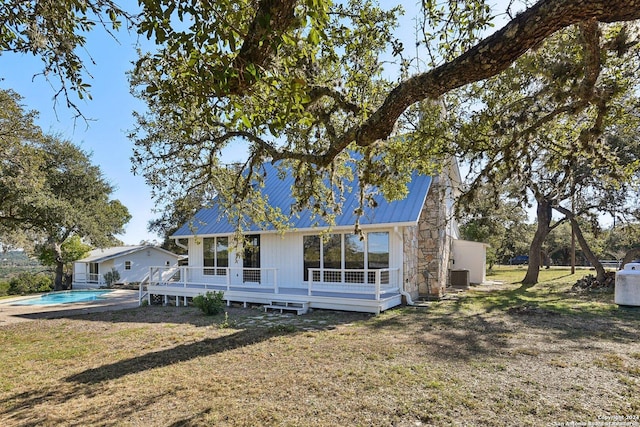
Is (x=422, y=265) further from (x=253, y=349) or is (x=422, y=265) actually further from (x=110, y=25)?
(x=110, y=25)

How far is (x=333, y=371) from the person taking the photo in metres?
5.56

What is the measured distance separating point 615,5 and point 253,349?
277 inches

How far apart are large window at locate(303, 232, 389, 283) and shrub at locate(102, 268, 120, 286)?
22392 mm

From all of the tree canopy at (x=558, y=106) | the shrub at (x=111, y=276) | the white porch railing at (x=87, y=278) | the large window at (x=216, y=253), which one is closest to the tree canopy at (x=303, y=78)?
the tree canopy at (x=558, y=106)

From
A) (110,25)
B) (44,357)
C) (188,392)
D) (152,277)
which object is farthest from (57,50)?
(152,277)

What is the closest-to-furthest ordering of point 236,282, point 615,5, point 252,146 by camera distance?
point 615,5, point 252,146, point 236,282

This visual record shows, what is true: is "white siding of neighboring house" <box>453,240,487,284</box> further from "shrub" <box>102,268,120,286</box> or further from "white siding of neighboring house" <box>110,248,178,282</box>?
"shrub" <box>102,268,120,286</box>

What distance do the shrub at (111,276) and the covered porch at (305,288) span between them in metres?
15.2

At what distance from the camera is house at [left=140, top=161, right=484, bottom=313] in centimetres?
1140

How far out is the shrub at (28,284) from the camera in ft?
83.4

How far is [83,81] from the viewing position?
159 inches

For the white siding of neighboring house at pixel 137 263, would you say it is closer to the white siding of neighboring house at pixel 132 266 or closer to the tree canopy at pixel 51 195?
the white siding of neighboring house at pixel 132 266

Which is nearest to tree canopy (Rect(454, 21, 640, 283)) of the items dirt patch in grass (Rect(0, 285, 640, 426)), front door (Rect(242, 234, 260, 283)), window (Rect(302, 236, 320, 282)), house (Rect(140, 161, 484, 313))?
dirt patch in grass (Rect(0, 285, 640, 426))

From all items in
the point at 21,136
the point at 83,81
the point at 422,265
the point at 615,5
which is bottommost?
the point at 422,265
